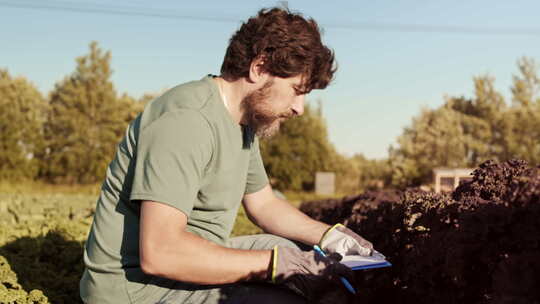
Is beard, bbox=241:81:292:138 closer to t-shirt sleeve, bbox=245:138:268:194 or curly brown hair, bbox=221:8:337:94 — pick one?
curly brown hair, bbox=221:8:337:94

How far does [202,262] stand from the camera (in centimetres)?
244

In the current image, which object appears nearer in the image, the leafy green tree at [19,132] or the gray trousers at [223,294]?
the gray trousers at [223,294]

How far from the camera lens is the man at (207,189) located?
2396mm

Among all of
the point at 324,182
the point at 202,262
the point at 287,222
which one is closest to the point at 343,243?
the point at 287,222

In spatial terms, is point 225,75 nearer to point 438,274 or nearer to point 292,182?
point 438,274

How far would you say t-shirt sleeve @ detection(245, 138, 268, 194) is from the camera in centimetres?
333

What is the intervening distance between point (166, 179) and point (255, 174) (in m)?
1.08

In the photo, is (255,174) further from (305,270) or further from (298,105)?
(305,270)

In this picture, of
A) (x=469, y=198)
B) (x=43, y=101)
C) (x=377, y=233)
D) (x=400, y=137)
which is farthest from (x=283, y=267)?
(x=43, y=101)

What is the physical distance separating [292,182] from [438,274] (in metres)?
28.7

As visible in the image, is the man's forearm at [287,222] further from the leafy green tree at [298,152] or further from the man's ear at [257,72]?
the leafy green tree at [298,152]

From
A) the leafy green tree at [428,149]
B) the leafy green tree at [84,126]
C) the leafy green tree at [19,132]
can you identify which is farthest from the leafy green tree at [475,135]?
the leafy green tree at [19,132]

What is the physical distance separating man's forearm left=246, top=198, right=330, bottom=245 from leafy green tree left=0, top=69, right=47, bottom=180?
28.1 m

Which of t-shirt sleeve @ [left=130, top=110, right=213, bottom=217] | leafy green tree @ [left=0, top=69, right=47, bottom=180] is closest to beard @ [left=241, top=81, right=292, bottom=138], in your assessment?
t-shirt sleeve @ [left=130, top=110, right=213, bottom=217]
